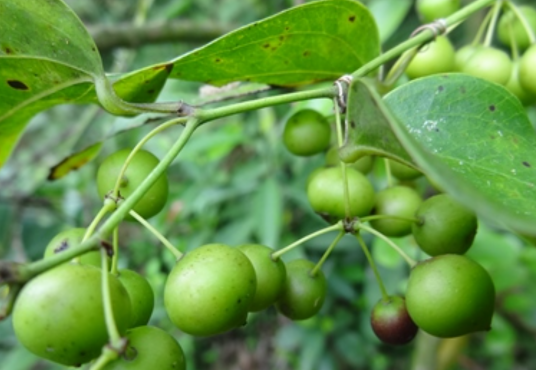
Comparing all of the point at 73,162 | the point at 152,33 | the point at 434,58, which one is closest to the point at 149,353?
the point at 73,162

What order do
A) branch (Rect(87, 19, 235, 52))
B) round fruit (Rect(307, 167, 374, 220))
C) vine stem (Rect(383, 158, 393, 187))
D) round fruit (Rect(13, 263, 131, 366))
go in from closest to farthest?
round fruit (Rect(13, 263, 131, 366)) → round fruit (Rect(307, 167, 374, 220)) → vine stem (Rect(383, 158, 393, 187)) → branch (Rect(87, 19, 235, 52))

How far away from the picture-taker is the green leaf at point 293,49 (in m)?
1.02

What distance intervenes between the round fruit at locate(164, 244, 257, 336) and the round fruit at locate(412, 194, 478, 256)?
1.00 ft

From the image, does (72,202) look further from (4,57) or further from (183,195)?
(4,57)

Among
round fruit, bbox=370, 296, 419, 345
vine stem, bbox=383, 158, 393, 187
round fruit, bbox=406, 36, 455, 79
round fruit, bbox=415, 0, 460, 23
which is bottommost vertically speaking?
round fruit, bbox=370, 296, 419, 345

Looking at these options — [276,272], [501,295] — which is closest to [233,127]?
[501,295]

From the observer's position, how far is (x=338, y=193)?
1.02m

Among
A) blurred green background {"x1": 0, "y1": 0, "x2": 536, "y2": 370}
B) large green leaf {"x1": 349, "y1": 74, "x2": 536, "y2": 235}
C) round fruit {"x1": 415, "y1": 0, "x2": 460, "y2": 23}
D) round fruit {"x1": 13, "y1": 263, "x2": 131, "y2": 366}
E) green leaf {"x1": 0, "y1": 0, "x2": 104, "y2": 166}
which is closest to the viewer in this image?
round fruit {"x1": 13, "y1": 263, "x2": 131, "y2": 366}

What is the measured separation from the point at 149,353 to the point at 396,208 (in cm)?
49

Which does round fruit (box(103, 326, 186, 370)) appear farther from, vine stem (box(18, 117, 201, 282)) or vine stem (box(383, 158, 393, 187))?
vine stem (box(383, 158, 393, 187))

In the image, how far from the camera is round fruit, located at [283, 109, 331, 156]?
46.3 inches

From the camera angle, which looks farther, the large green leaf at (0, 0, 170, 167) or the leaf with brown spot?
the leaf with brown spot

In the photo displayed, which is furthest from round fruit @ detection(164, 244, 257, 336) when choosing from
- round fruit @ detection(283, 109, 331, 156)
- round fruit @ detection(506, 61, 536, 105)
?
round fruit @ detection(506, 61, 536, 105)

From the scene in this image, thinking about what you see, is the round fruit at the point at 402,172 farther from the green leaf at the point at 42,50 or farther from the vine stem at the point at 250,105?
the green leaf at the point at 42,50
